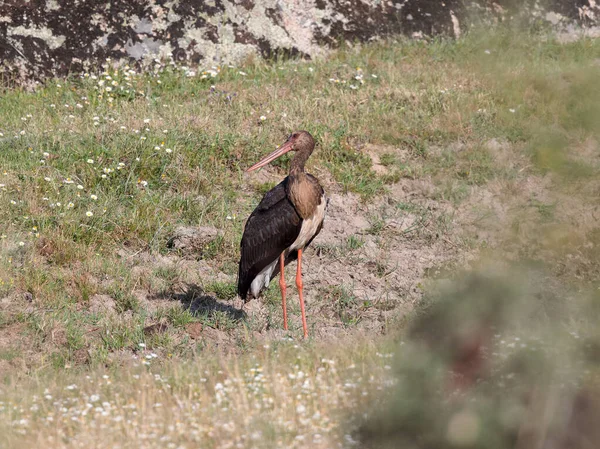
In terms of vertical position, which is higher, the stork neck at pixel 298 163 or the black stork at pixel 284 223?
the stork neck at pixel 298 163

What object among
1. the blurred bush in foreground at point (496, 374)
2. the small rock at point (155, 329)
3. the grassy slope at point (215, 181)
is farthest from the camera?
the small rock at point (155, 329)

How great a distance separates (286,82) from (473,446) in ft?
26.1

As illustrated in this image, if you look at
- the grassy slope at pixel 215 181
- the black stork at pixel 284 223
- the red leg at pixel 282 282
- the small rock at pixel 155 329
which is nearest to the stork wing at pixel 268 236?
the black stork at pixel 284 223

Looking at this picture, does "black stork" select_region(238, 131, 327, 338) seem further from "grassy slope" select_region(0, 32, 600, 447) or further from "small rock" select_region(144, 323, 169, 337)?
"small rock" select_region(144, 323, 169, 337)

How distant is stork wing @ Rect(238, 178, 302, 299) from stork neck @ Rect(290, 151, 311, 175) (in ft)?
0.56

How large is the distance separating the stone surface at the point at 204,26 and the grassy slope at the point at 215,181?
34 centimetres

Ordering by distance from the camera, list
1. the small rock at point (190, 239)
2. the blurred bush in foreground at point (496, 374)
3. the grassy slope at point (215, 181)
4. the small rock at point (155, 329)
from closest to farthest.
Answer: the blurred bush in foreground at point (496, 374) < the grassy slope at point (215, 181) < the small rock at point (155, 329) < the small rock at point (190, 239)

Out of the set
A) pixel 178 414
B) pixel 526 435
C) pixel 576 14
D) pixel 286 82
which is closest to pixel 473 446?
pixel 526 435

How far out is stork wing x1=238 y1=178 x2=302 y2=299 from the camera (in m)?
7.09

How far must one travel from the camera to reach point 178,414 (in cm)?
422

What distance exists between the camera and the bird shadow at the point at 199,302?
23.8 feet

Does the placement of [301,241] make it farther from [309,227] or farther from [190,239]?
[190,239]

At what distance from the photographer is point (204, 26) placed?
11062 millimetres

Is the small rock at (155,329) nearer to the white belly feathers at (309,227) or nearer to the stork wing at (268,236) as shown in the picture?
the stork wing at (268,236)
